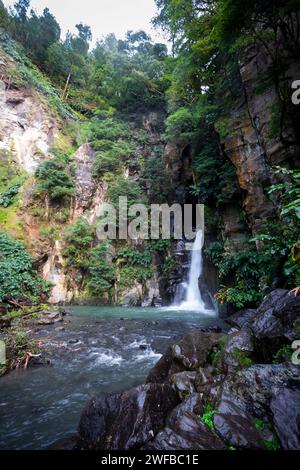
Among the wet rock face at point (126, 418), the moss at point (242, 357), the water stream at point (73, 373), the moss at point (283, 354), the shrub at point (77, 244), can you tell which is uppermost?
the shrub at point (77, 244)

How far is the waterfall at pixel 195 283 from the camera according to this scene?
13.5 m

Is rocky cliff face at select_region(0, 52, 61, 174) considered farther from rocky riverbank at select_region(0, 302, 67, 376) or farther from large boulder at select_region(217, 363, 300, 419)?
large boulder at select_region(217, 363, 300, 419)

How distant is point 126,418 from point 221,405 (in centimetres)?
112

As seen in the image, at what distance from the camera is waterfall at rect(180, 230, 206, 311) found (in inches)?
532

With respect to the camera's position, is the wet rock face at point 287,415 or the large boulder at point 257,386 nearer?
the wet rock face at point 287,415

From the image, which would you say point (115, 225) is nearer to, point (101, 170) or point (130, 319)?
point (101, 170)

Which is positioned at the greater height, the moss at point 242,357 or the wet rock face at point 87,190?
the wet rock face at point 87,190

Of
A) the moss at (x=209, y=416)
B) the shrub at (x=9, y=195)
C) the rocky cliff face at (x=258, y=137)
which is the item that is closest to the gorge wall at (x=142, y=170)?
A: the rocky cliff face at (x=258, y=137)

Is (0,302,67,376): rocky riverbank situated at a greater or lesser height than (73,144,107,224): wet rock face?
lesser


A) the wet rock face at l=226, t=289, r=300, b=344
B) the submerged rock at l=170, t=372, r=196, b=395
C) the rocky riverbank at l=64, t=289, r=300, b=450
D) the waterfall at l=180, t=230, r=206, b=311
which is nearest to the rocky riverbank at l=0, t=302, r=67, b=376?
the rocky riverbank at l=64, t=289, r=300, b=450

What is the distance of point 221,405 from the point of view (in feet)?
8.47

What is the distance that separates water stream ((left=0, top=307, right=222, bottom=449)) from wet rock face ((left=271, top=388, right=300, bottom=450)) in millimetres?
2753

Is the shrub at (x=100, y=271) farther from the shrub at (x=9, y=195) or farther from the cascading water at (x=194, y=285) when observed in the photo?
the shrub at (x=9, y=195)

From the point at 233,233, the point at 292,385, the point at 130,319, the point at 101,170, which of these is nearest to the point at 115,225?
the point at 101,170
